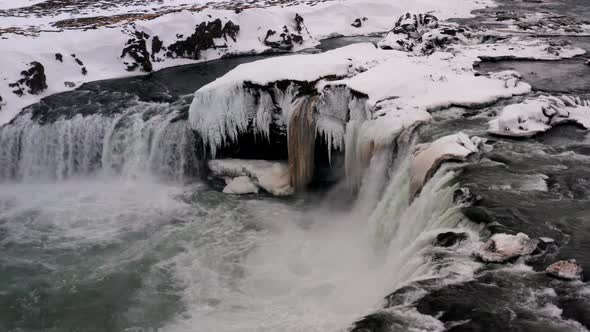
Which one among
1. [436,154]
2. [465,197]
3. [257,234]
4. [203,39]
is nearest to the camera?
[465,197]

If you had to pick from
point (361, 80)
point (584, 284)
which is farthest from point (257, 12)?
point (584, 284)

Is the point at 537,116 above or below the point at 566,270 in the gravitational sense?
above

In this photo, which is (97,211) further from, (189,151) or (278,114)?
(278,114)

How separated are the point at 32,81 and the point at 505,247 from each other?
15.9 metres

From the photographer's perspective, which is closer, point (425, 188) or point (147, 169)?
point (425, 188)

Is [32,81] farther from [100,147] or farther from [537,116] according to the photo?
[537,116]

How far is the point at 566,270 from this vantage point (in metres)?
5.43

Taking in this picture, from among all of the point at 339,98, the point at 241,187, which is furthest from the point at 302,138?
Result: the point at 241,187

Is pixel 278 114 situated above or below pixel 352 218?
above

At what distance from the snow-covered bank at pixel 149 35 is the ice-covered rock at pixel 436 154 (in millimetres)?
12587

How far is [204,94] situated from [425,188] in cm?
719

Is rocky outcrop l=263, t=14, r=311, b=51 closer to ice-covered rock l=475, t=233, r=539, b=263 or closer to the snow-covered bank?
the snow-covered bank

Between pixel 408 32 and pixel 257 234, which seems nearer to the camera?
pixel 257 234

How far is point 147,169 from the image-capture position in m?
13.8
